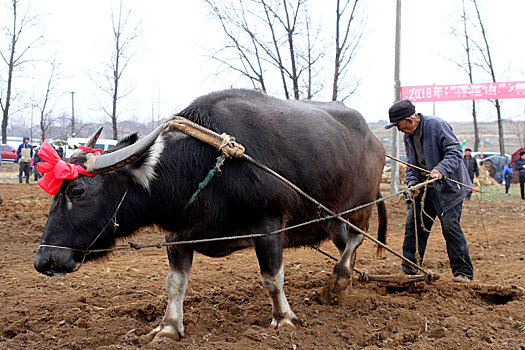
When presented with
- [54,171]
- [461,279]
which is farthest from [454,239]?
[54,171]

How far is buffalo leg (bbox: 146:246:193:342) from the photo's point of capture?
4.06 m

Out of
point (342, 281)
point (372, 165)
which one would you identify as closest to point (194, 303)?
point (342, 281)

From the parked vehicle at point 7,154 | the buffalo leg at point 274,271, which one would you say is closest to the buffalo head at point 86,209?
the buffalo leg at point 274,271

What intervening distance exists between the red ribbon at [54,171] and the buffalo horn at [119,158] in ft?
0.31

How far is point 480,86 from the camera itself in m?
18.9

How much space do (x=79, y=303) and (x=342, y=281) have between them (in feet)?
8.95

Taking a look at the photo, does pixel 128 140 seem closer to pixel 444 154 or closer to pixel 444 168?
pixel 444 168

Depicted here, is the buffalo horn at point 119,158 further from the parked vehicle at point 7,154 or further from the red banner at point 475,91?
the parked vehicle at point 7,154

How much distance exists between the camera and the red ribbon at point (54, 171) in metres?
3.61

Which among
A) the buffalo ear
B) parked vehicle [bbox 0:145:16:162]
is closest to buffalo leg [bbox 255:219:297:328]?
the buffalo ear

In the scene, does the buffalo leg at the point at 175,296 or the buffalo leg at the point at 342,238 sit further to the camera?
the buffalo leg at the point at 342,238

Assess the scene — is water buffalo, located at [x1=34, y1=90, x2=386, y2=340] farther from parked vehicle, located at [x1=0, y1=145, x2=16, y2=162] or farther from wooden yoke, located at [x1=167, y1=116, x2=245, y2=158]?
parked vehicle, located at [x1=0, y1=145, x2=16, y2=162]

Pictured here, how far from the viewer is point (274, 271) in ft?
13.6

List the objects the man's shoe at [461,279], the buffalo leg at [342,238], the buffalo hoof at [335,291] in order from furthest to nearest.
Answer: the buffalo leg at [342,238] → the man's shoe at [461,279] → the buffalo hoof at [335,291]
